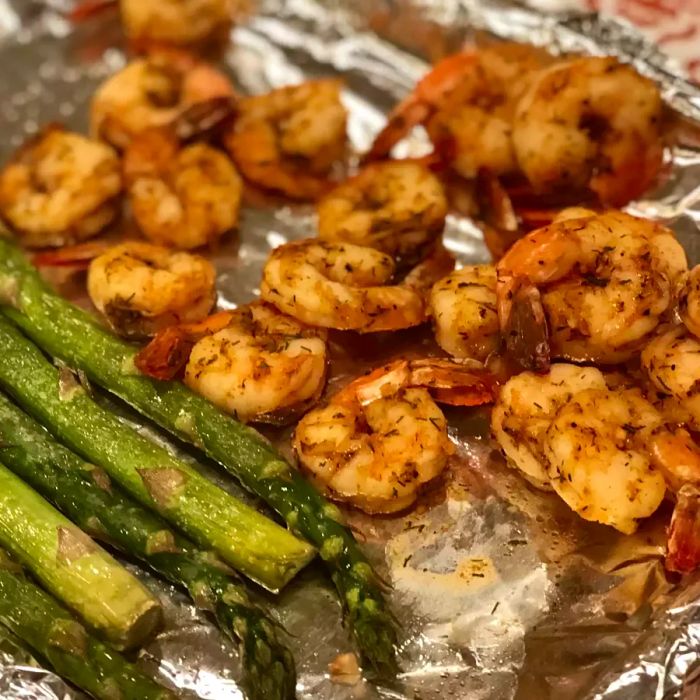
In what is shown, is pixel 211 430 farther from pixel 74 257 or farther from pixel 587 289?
pixel 587 289

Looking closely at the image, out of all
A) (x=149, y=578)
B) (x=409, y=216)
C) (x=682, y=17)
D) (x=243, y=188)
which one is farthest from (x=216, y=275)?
(x=682, y=17)

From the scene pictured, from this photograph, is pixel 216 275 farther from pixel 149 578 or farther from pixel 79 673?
pixel 79 673

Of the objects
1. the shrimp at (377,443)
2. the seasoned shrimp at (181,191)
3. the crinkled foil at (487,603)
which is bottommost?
the crinkled foil at (487,603)

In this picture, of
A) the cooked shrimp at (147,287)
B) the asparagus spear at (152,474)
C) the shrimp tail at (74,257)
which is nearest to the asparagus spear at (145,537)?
the asparagus spear at (152,474)

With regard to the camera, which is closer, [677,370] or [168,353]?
A: [677,370]

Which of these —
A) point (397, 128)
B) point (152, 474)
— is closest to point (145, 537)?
point (152, 474)

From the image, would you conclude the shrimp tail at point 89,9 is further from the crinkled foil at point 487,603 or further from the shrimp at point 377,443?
the shrimp at point 377,443

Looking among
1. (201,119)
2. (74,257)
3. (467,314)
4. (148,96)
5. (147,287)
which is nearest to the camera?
(467,314)
